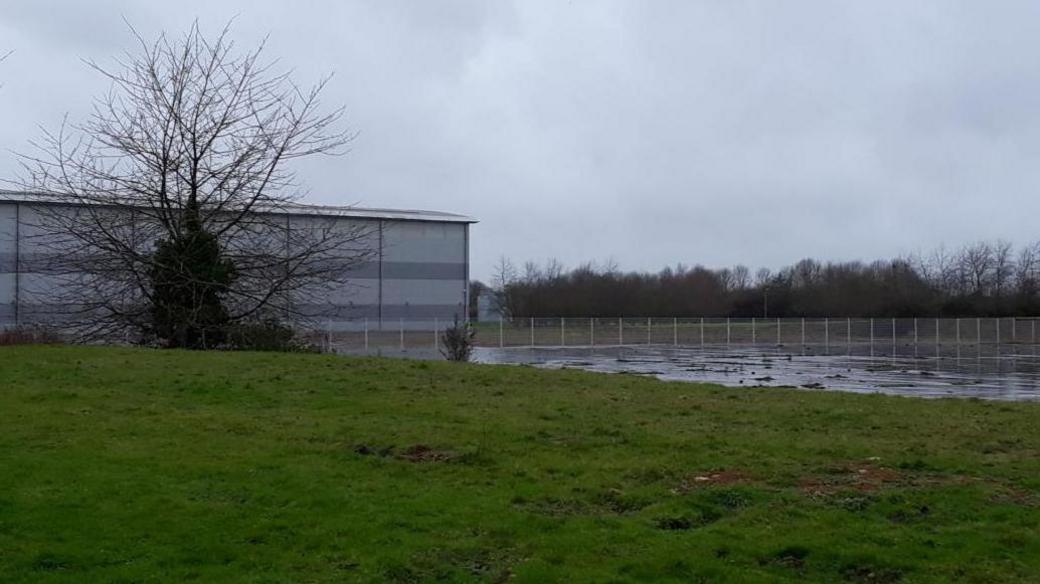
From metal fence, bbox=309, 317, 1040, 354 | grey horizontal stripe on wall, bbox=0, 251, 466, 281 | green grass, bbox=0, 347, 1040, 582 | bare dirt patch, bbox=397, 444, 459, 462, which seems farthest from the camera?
metal fence, bbox=309, 317, 1040, 354

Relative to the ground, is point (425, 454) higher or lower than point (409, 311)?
lower

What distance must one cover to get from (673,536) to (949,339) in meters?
66.2

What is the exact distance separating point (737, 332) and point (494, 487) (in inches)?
2376

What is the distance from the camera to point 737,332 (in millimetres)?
66562

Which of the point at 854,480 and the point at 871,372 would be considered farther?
the point at 871,372

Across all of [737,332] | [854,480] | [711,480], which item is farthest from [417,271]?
[854,480]

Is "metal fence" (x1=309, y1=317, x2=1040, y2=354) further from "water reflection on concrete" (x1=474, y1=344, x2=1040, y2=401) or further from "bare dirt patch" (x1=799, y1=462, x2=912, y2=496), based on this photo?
"bare dirt patch" (x1=799, y1=462, x2=912, y2=496)

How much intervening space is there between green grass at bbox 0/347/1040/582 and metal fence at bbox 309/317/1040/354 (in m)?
43.3

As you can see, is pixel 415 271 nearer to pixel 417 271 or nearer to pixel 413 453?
pixel 417 271

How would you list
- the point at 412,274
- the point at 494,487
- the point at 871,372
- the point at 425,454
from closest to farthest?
1. the point at 494,487
2. the point at 425,454
3. the point at 871,372
4. the point at 412,274

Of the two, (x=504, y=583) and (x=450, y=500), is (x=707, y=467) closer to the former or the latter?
(x=450, y=500)

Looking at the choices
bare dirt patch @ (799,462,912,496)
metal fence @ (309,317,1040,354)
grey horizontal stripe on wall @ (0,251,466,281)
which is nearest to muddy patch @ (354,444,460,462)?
bare dirt patch @ (799,462,912,496)

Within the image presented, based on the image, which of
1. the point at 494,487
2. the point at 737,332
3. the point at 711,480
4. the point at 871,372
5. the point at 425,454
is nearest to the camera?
the point at 494,487

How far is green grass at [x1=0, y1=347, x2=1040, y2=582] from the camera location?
616cm
